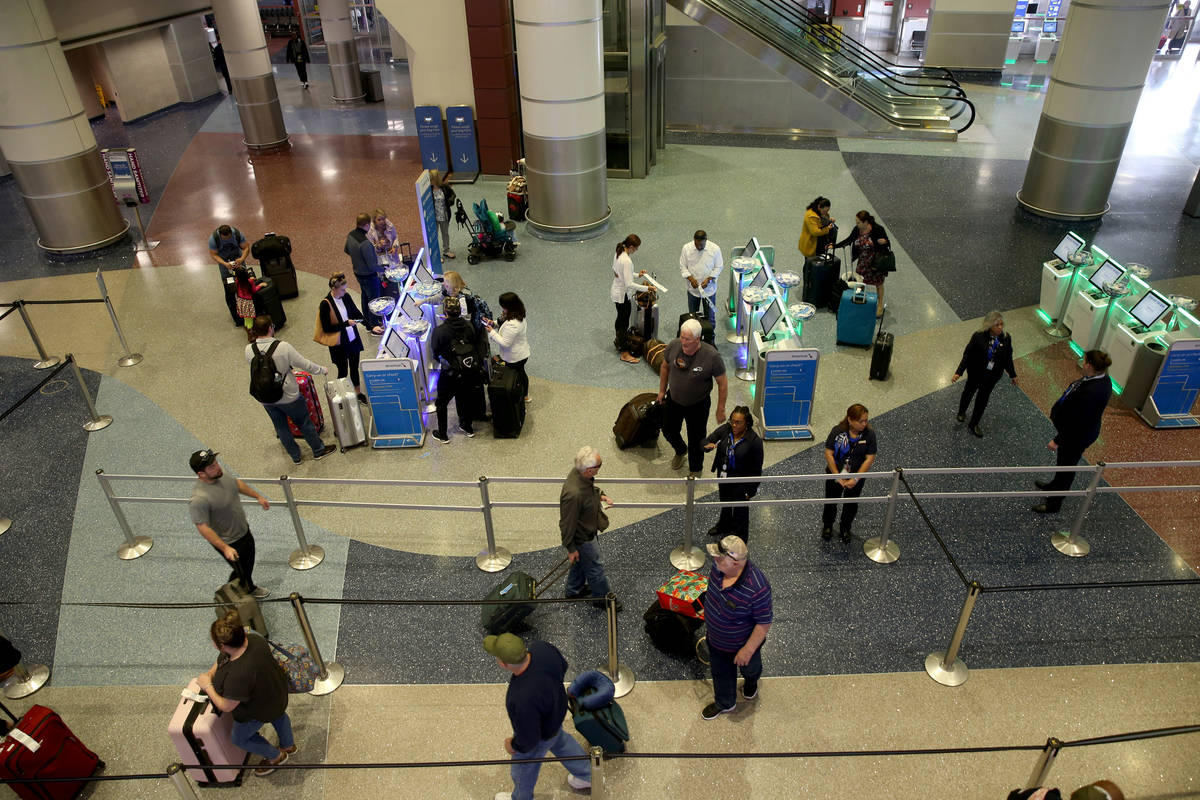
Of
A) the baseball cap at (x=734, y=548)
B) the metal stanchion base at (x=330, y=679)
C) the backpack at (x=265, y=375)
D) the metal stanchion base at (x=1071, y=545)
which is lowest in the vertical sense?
the metal stanchion base at (x=1071, y=545)

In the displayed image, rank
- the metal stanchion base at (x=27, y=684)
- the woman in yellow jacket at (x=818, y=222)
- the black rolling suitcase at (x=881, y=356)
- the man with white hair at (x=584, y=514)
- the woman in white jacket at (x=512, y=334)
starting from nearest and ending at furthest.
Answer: the man with white hair at (x=584, y=514) < the metal stanchion base at (x=27, y=684) < the woman in white jacket at (x=512, y=334) < the black rolling suitcase at (x=881, y=356) < the woman in yellow jacket at (x=818, y=222)

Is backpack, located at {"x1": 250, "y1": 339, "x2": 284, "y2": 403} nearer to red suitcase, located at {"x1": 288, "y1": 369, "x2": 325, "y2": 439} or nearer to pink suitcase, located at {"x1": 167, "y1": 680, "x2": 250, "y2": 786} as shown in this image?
red suitcase, located at {"x1": 288, "y1": 369, "x2": 325, "y2": 439}

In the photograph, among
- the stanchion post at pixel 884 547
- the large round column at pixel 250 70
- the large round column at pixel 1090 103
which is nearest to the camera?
the stanchion post at pixel 884 547

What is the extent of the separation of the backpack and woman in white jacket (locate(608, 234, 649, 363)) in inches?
165

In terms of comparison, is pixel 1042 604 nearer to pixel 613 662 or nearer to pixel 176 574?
pixel 613 662

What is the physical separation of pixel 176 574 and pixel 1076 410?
8366mm

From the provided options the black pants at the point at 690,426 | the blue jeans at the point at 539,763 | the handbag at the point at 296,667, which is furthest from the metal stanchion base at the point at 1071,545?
the handbag at the point at 296,667

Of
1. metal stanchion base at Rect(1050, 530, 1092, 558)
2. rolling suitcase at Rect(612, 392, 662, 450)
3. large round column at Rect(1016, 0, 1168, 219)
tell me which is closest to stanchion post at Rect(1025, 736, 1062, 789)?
metal stanchion base at Rect(1050, 530, 1092, 558)

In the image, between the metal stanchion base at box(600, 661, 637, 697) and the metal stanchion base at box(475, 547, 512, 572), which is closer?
the metal stanchion base at box(600, 661, 637, 697)

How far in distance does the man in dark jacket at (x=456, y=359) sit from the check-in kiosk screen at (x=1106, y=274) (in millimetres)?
7501

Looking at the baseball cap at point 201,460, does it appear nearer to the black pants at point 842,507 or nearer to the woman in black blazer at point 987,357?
the black pants at point 842,507

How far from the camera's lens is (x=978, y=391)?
8.63 m

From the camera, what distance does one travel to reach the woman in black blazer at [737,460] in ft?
21.9

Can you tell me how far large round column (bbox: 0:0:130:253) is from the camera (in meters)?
12.2
